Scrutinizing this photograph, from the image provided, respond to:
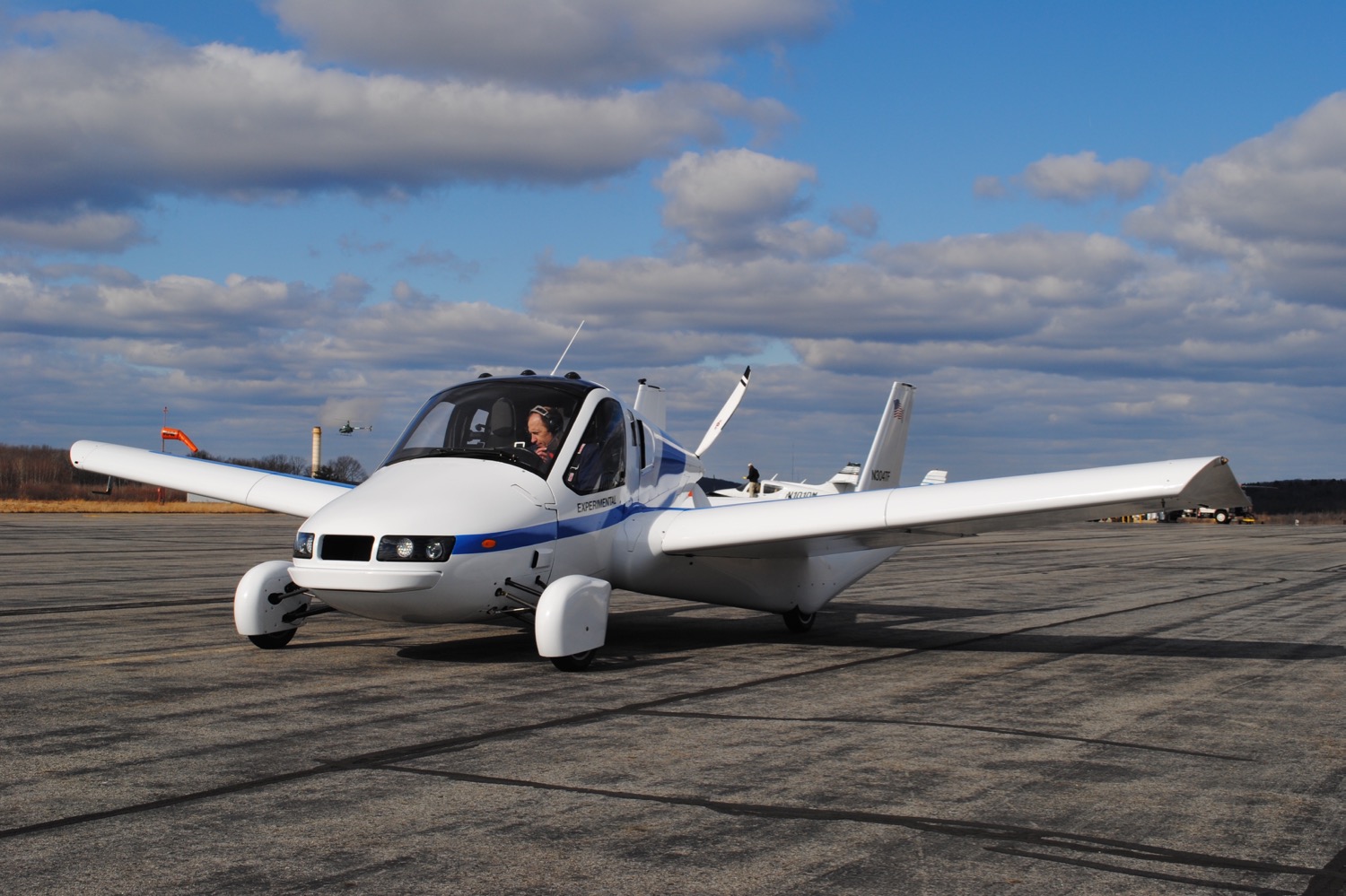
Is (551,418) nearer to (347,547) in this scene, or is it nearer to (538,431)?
(538,431)

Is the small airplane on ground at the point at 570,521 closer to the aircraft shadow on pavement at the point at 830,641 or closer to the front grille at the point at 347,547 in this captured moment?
the front grille at the point at 347,547

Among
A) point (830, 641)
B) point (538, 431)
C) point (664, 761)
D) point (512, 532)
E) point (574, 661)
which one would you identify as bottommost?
point (830, 641)

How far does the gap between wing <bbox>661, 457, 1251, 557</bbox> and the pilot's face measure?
5.41ft

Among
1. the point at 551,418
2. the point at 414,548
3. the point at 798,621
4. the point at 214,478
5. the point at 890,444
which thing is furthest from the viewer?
the point at 890,444

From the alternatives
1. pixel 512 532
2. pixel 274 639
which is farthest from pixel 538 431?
pixel 274 639

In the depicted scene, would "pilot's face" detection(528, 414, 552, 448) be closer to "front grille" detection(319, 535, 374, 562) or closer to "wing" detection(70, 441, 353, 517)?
"front grille" detection(319, 535, 374, 562)

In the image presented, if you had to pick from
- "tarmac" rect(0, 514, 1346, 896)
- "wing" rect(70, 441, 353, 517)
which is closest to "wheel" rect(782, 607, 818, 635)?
"tarmac" rect(0, 514, 1346, 896)

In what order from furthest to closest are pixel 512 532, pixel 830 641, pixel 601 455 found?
1. pixel 830 641
2. pixel 601 455
3. pixel 512 532

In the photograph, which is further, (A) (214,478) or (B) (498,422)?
(A) (214,478)

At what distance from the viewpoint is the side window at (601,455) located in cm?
1028

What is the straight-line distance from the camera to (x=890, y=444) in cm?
Result: 1623

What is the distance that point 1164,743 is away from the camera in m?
6.99

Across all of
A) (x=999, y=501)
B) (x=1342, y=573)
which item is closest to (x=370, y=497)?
(x=999, y=501)

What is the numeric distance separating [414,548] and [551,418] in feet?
7.47
